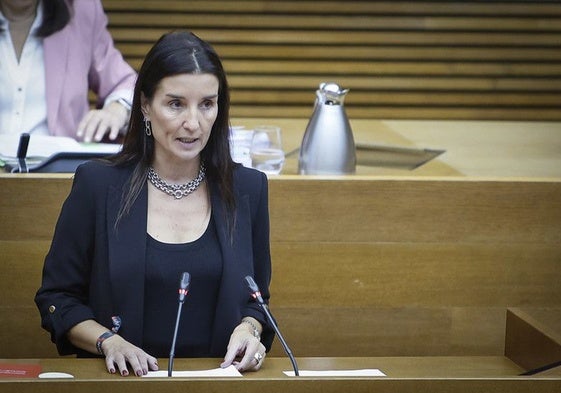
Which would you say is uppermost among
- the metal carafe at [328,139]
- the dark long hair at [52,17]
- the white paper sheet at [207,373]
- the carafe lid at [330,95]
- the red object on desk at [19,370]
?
the dark long hair at [52,17]

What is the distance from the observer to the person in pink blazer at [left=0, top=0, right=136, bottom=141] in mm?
4090

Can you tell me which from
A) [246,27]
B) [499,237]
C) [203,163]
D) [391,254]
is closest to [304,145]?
[391,254]

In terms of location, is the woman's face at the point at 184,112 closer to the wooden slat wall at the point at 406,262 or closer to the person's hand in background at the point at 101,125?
the wooden slat wall at the point at 406,262

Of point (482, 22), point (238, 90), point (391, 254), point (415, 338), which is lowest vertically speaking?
point (415, 338)

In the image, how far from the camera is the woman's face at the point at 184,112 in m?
2.64

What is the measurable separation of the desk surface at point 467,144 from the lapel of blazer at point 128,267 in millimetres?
1174

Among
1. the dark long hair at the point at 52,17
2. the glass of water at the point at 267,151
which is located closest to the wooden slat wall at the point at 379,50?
the dark long hair at the point at 52,17

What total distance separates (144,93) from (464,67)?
4.05 m

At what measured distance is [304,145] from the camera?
3734mm

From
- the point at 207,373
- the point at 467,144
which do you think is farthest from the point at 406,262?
the point at 207,373

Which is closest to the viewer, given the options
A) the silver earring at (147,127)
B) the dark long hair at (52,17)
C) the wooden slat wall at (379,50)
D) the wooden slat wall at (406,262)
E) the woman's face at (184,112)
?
the woman's face at (184,112)

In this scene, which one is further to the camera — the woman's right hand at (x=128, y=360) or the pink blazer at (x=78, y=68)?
the pink blazer at (x=78, y=68)

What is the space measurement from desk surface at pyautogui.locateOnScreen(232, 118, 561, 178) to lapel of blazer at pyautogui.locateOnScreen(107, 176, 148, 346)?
1174 millimetres

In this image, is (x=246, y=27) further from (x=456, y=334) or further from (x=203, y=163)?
(x=203, y=163)
